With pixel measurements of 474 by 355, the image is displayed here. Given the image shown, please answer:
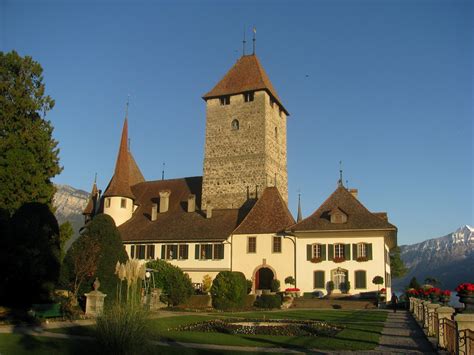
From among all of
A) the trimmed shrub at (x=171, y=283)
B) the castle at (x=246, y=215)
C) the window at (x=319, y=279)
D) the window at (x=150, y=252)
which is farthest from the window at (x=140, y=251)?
the window at (x=319, y=279)

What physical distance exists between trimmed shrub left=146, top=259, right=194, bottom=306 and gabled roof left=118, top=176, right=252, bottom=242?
8.52 metres

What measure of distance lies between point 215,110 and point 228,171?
6.65 metres

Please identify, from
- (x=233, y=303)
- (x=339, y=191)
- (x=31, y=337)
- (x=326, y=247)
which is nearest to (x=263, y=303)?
(x=233, y=303)

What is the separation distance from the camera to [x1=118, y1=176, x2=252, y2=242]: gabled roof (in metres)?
43.7

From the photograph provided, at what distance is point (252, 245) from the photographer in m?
41.4

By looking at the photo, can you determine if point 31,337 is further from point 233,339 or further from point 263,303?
point 263,303

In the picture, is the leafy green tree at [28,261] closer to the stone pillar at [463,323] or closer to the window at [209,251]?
the stone pillar at [463,323]

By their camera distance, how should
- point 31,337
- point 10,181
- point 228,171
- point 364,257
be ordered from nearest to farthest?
point 31,337
point 10,181
point 364,257
point 228,171

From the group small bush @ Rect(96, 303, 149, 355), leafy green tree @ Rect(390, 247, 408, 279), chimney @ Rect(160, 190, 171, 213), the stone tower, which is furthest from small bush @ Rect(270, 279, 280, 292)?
small bush @ Rect(96, 303, 149, 355)

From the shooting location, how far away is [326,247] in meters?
38.7

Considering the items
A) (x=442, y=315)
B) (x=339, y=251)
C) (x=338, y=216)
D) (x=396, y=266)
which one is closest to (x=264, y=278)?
(x=339, y=251)

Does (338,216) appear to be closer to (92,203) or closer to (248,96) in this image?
(248,96)

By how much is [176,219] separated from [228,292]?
15648 mm

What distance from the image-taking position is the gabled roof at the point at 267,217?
1614 inches
